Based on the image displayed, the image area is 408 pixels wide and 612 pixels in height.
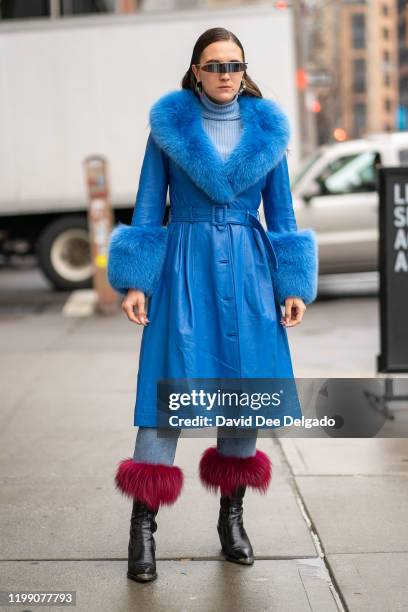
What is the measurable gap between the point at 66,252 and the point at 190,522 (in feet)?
34.0

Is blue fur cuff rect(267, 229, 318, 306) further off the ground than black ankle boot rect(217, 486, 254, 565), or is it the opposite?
blue fur cuff rect(267, 229, 318, 306)

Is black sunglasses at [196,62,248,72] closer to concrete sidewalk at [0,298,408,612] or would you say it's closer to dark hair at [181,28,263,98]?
dark hair at [181,28,263,98]

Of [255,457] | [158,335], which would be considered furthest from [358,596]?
[158,335]

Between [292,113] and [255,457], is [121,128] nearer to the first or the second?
[292,113]

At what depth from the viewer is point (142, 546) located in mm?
3699

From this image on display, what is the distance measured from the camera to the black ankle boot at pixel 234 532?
3828mm

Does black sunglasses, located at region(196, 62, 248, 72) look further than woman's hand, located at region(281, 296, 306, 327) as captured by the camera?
No

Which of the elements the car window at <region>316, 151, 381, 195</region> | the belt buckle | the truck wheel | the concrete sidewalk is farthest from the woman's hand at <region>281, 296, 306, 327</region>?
the truck wheel

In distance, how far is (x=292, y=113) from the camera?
13562 millimetres

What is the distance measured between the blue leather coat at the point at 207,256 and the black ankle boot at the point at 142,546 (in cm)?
35

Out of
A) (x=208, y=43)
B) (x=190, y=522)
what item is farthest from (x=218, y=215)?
(x=190, y=522)

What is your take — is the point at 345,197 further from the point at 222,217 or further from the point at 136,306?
the point at 136,306

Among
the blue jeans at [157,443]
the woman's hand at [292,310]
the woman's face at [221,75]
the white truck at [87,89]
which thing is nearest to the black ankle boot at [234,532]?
the blue jeans at [157,443]

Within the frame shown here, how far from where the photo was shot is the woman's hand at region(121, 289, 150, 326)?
3.67 meters
